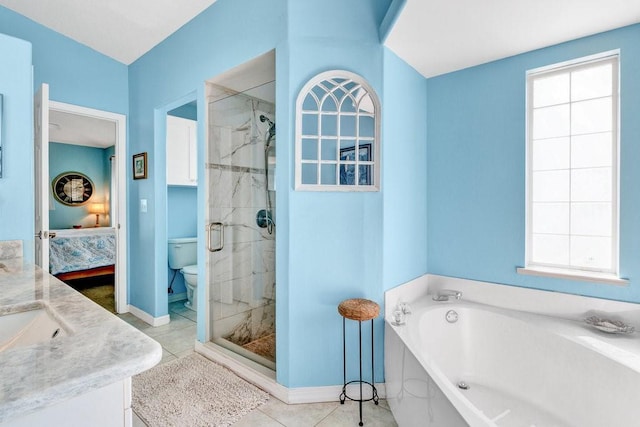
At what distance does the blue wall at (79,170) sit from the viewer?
5613 mm

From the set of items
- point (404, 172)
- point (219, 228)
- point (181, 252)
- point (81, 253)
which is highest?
point (404, 172)

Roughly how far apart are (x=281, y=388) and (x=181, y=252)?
7.56ft

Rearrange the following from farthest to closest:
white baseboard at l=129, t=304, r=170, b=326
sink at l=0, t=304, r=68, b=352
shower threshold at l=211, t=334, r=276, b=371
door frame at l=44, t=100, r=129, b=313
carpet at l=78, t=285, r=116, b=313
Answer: carpet at l=78, t=285, r=116, b=313 → door frame at l=44, t=100, r=129, b=313 → white baseboard at l=129, t=304, r=170, b=326 → shower threshold at l=211, t=334, r=276, b=371 → sink at l=0, t=304, r=68, b=352

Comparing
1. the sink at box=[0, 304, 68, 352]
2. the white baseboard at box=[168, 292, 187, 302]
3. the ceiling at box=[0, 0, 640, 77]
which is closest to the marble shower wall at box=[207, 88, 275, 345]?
the ceiling at box=[0, 0, 640, 77]

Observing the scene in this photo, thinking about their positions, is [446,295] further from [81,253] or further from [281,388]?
[81,253]

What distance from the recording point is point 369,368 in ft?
6.49

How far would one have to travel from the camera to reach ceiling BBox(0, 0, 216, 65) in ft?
8.47

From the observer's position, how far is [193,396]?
6.45 ft

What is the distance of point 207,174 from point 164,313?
1.63 m

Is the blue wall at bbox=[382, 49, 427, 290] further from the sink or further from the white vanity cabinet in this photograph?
the white vanity cabinet

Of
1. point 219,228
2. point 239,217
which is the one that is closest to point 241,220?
point 239,217

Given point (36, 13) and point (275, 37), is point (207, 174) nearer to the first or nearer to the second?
point (275, 37)

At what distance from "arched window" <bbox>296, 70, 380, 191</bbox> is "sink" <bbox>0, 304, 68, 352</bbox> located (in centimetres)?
126

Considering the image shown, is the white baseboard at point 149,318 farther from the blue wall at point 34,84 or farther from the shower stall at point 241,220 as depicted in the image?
the blue wall at point 34,84
